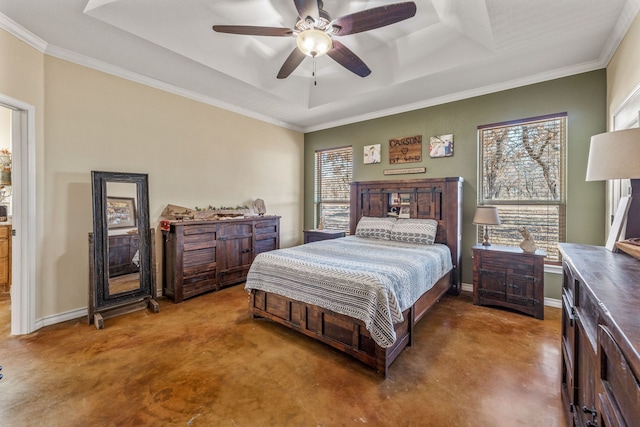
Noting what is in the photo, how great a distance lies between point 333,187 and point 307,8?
357 centimetres

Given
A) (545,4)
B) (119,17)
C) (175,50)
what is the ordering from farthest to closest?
(175,50) < (119,17) < (545,4)

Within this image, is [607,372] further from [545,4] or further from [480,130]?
[480,130]

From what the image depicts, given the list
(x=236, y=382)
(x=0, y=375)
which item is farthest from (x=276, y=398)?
(x=0, y=375)

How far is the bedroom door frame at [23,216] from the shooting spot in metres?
2.54

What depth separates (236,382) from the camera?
191 cm

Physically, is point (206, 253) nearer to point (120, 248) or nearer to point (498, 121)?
point (120, 248)

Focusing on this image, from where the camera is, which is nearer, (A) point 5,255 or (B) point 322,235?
(A) point 5,255

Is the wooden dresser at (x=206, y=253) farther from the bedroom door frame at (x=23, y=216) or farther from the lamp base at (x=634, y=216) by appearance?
the lamp base at (x=634, y=216)

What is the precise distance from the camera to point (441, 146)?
3957 mm

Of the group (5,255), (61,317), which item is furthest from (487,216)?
(5,255)

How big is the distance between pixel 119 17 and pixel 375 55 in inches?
106

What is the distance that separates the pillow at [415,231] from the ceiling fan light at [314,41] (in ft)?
7.88

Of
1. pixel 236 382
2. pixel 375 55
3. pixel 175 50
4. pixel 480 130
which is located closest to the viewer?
pixel 236 382

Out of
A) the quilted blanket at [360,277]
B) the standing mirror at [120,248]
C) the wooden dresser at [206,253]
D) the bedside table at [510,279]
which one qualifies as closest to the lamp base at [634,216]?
the quilted blanket at [360,277]
